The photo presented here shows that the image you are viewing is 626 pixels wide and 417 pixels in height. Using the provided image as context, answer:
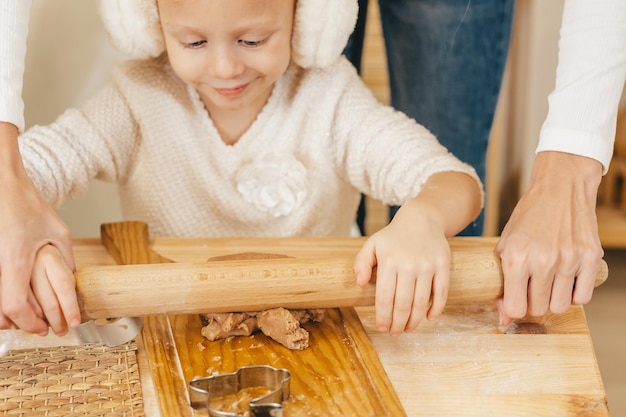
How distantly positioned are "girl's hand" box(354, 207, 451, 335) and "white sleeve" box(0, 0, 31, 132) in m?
0.45

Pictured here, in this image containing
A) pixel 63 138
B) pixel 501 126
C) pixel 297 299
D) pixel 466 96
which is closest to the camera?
pixel 297 299

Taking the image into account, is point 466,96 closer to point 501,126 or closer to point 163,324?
point 163,324

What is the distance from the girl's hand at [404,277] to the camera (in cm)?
81

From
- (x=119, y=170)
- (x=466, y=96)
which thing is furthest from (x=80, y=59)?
(x=466, y=96)

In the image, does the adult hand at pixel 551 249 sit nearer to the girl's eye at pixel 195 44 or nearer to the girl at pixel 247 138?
the girl at pixel 247 138

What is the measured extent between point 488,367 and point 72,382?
420 millimetres

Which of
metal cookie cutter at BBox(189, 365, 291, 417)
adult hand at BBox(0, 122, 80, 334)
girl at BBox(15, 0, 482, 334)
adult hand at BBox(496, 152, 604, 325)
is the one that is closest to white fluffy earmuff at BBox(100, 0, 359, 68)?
girl at BBox(15, 0, 482, 334)

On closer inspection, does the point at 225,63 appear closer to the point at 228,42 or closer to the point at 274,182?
the point at 228,42

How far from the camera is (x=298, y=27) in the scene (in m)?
1.12

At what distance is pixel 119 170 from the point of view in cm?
128

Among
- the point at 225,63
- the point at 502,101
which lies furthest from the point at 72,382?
the point at 502,101

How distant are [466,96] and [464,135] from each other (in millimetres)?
79

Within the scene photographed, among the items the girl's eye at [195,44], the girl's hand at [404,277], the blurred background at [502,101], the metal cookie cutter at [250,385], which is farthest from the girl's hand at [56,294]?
the blurred background at [502,101]

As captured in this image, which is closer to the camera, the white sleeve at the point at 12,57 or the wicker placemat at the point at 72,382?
the wicker placemat at the point at 72,382
